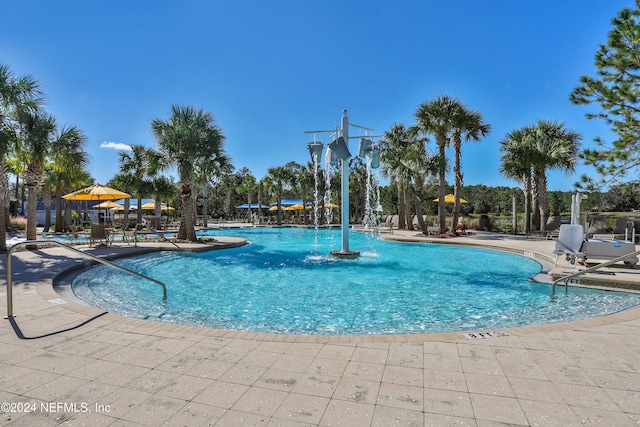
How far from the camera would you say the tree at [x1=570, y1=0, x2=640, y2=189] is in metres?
8.24

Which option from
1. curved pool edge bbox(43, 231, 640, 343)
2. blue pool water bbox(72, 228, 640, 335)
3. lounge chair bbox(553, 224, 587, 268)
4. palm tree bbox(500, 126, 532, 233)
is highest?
palm tree bbox(500, 126, 532, 233)

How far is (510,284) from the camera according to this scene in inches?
339

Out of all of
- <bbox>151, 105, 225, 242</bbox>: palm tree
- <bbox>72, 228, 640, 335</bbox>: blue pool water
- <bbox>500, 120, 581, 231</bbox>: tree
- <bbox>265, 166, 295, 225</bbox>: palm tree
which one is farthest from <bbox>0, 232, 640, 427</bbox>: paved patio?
<bbox>265, 166, 295, 225</bbox>: palm tree

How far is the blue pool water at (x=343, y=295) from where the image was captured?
5.82 meters

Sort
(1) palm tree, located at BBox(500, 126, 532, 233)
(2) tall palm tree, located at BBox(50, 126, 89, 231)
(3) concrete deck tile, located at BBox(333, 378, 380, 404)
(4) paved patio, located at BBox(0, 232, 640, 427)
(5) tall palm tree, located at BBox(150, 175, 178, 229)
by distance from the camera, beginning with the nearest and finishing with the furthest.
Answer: (4) paved patio, located at BBox(0, 232, 640, 427), (3) concrete deck tile, located at BBox(333, 378, 380, 404), (2) tall palm tree, located at BBox(50, 126, 89, 231), (1) palm tree, located at BBox(500, 126, 532, 233), (5) tall palm tree, located at BBox(150, 175, 178, 229)

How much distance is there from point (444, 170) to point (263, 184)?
25088 mm

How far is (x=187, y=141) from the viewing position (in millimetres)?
15977

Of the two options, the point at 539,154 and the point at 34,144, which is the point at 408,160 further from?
the point at 34,144

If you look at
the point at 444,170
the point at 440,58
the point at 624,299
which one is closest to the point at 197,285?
the point at 624,299

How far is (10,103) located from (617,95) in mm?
19310

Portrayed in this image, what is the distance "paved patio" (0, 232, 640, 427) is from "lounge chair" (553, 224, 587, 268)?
15.5ft

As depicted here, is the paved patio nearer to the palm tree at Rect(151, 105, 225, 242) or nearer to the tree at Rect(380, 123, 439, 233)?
the palm tree at Rect(151, 105, 225, 242)

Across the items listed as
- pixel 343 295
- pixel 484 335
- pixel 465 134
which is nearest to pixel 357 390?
pixel 484 335

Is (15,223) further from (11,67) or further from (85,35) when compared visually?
Answer: (85,35)
